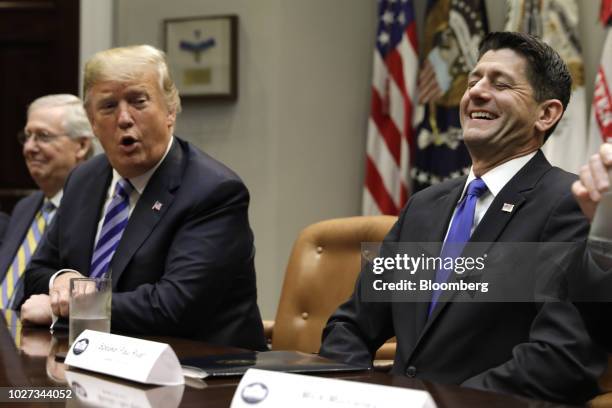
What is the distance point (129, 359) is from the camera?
162 cm

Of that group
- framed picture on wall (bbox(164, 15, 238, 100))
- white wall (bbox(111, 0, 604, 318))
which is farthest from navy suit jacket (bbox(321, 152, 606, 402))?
framed picture on wall (bbox(164, 15, 238, 100))

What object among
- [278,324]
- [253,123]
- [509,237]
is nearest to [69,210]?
[278,324]

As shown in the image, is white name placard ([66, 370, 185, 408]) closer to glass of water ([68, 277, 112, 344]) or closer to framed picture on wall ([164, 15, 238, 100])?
glass of water ([68, 277, 112, 344])

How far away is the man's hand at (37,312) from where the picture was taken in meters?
2.59

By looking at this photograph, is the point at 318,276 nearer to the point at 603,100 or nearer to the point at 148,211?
the point at 148,211

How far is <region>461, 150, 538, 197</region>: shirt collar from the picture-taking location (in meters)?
2.31

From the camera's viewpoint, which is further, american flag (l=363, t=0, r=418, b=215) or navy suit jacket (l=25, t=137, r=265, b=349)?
american flag (l=363, t=0, r=418, b=215)

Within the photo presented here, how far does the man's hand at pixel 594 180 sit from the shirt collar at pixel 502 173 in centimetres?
55

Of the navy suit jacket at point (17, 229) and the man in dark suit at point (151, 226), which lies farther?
the navy suit jacket at point (17, 229)

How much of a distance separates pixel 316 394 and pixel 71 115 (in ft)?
10.4

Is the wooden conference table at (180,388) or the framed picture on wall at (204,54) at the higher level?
the framed picture on wall at (204,54)

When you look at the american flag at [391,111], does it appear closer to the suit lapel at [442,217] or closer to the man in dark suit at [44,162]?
the man in dark suit at [44,162]

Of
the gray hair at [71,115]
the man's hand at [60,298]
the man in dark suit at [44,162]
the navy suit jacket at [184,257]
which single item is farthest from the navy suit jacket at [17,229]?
the man's hand at [60,298]

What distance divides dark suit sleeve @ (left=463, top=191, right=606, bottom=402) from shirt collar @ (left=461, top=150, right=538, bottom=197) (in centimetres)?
41
